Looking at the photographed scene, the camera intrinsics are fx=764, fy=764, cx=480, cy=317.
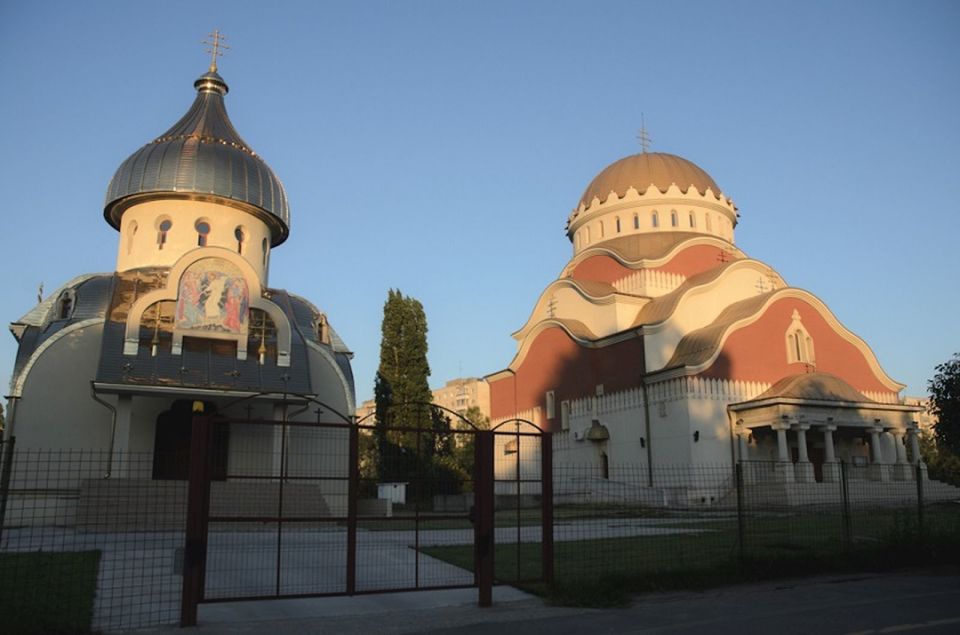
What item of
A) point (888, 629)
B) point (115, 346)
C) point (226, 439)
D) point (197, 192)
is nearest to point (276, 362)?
point (226, 439)

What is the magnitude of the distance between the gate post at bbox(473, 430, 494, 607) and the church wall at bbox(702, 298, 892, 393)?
2066cm

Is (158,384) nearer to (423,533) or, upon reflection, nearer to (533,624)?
(423,533)

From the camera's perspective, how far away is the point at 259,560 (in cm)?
1152

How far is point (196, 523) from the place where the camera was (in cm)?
733

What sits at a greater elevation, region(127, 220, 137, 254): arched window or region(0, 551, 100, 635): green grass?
region(127, 220, 137, 254): arched window

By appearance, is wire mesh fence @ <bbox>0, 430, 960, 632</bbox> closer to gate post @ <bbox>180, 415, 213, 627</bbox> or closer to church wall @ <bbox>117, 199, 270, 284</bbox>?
gate post @ <bbox>180, 415, 213, 627</bbox>

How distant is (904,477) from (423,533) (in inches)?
808

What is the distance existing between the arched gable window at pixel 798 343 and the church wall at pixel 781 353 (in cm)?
17

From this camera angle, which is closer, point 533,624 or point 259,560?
point 533,624

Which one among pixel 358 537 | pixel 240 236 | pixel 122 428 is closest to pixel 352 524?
pixel 358 537

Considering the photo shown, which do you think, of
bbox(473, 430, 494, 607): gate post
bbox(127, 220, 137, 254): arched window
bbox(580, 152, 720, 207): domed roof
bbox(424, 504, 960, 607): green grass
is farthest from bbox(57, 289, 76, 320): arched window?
bbox(580, 152, 720, 207): domed roof

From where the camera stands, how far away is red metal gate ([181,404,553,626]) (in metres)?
7.53

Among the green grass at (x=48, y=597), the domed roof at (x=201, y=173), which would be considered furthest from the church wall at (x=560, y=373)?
the green grass at (x=48, y=597)

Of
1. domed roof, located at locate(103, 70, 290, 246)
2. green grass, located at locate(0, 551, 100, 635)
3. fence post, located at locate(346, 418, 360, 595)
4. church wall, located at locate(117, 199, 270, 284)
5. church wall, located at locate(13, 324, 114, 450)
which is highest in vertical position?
domed roof, located at locate(103, 70, 290, 246)
